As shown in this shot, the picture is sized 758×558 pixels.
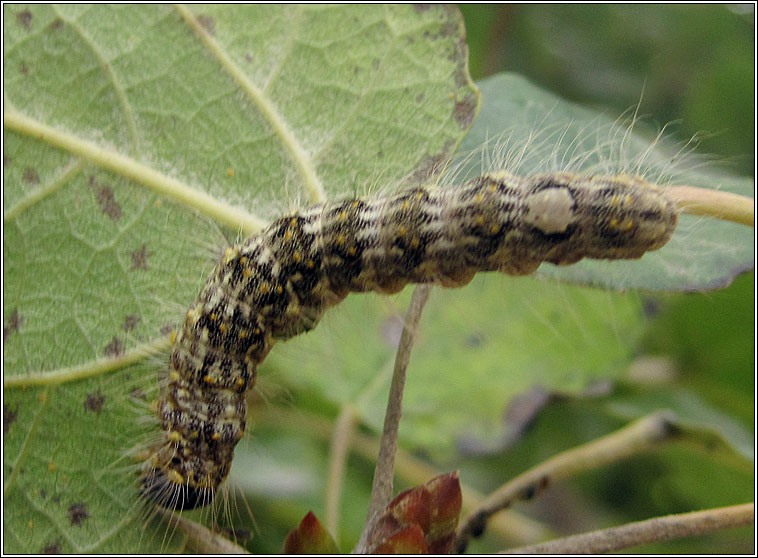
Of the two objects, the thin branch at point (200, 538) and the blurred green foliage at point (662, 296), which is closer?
the thin branch at point (200, 538)

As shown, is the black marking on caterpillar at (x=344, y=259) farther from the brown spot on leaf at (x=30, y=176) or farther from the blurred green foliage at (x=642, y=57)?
the blurred green foliage at (x=642, y=57)

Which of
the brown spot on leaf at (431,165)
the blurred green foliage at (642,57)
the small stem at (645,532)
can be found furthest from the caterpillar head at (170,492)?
the blurred green foliage at (642,57)

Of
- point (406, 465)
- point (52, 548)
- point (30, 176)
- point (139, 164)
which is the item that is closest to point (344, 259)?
point (139, 164)

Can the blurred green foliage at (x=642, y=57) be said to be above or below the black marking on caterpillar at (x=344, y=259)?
above

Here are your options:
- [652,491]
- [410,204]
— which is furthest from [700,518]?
[652,491]

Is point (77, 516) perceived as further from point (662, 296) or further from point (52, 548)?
point (662, 296)

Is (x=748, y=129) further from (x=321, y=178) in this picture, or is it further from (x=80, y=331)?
(x=80, y=331)
